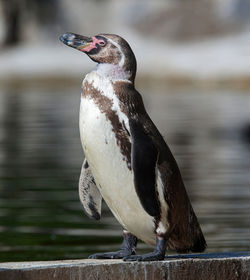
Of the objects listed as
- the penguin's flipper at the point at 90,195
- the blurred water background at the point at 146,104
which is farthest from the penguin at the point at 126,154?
the blurred water background at the point at 146,104

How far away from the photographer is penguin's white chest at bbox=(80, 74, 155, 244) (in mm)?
5898

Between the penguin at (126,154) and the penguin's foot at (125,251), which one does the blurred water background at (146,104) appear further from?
the penguin at (126,154)

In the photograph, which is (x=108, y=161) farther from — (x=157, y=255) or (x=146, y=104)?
Answer: (x=146, y=104)

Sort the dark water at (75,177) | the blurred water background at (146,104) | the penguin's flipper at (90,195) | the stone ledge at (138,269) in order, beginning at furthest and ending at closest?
the blurred water background at (146,104), the dark water at (75,177), the penguin's flipper at (90,195), the stone ledge at (138,269)

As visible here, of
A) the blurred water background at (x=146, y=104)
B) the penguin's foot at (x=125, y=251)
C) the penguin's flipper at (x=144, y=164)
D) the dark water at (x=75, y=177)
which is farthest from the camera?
the blurred water background at (x=146, y=104)

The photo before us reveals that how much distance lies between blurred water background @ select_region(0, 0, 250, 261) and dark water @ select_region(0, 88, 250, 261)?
0.02m

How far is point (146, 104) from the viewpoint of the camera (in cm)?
2927

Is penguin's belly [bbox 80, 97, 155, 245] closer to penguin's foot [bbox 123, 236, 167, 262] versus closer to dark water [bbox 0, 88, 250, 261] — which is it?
penguin's foot [bbox 123, 236, 167, 262]

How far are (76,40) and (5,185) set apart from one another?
7.22 m

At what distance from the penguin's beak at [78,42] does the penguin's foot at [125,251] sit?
3.07ft

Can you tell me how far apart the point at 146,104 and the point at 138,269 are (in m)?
23.4

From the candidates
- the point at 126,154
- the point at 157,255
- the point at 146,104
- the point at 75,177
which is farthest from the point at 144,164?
the point at 146,104

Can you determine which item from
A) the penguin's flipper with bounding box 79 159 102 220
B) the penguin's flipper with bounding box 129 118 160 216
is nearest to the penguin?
the penguin's flipper with bounding box 129 118 160 216

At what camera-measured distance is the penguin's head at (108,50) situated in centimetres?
605
